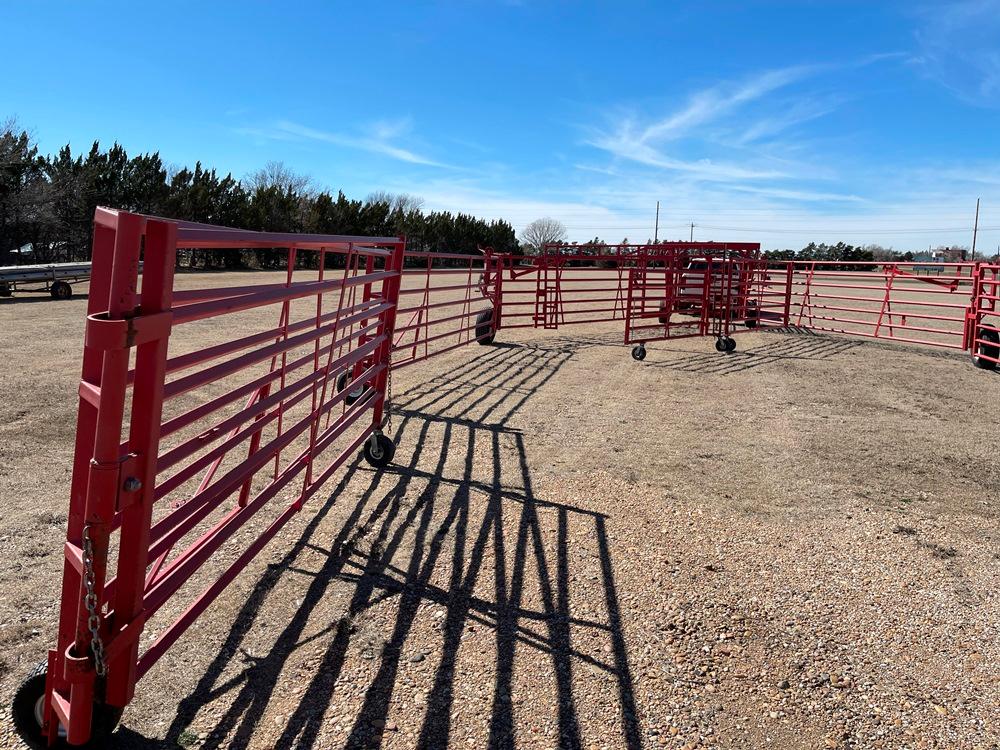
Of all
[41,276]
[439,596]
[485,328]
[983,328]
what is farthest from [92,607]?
[41,276]

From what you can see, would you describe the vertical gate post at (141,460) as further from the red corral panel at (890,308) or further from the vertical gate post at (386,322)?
the red corral panel at (890,308)

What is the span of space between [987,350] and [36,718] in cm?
1447

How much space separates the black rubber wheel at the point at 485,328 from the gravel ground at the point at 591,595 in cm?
646

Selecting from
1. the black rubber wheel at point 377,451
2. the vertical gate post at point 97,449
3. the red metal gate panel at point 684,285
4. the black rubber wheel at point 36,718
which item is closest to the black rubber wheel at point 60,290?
the red metal gate panel at point 684,285

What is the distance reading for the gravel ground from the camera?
2.92 meters

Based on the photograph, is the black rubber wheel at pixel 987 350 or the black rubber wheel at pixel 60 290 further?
the black rubber wheel at pixel 60 290

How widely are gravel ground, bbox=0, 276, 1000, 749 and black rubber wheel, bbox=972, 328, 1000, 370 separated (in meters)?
5.26

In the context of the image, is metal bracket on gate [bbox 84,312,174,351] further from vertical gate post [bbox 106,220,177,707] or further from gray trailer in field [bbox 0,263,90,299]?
gray trailer in field [bbox 0,263,90,299]

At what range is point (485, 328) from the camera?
559 inches

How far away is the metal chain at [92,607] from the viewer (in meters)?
2.14

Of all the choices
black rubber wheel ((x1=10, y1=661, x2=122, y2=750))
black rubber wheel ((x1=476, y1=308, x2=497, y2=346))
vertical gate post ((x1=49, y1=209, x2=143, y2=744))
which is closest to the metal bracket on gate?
vertical gate post ((x1=49, y1=209, x2=143, y2=744))

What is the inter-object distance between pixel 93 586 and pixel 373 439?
388cm

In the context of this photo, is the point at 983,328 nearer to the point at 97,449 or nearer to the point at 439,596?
the point at 439,596

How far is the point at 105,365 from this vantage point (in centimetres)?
210
